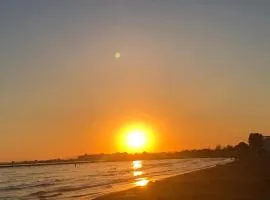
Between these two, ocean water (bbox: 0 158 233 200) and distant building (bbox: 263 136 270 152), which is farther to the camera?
distant building (bbox: 263 136 270 152)

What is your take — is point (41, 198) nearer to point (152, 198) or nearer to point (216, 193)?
point (152, 198)

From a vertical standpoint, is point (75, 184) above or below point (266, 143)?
below

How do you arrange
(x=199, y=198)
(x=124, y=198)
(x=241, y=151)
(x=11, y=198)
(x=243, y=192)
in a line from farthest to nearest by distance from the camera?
(x=241, y=151) < (x=11, y=198) < (x=124, y=198) < (x=243, y=192) < (x=199, y=198)

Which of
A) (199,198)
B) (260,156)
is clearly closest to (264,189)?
(199,198)

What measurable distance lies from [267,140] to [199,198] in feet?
396

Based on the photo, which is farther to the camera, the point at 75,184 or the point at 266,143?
the point at 266,143

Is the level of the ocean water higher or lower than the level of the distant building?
lower

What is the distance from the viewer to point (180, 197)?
3891 centimetres

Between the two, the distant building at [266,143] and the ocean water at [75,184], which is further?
the distant building at [266,143]

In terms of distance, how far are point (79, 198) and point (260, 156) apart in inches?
3401

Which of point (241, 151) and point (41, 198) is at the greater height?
point (241, 151)

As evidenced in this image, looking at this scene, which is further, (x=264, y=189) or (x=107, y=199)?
(x=107, y=199)

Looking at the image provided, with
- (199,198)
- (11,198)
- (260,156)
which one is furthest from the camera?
(260,156)

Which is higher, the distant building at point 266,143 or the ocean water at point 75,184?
the distant building at point 266,143
